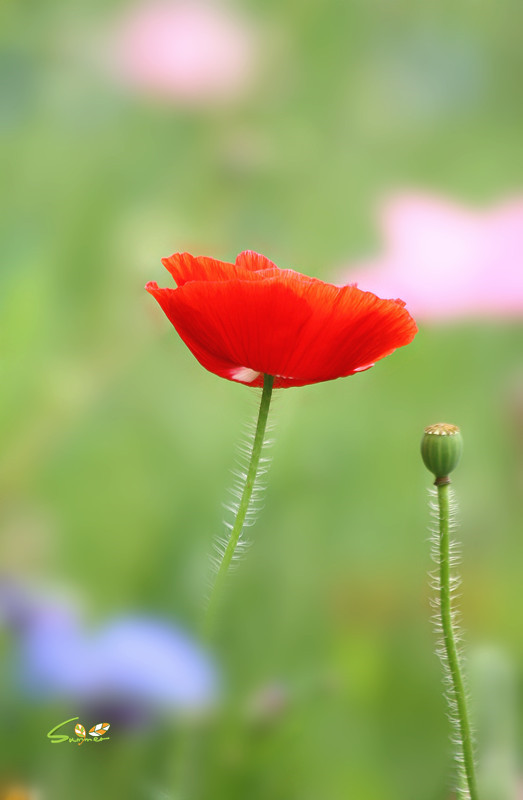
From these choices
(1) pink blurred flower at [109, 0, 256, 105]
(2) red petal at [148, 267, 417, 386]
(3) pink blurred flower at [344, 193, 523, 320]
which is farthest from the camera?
(1) pink blurred flower at [109, 0, 256, 105]

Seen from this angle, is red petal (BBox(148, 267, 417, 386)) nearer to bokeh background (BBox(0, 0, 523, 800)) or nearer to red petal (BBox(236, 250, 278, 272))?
red petal (BBox(236, 250, 278, 272))

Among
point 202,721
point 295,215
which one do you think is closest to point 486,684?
point 202,721

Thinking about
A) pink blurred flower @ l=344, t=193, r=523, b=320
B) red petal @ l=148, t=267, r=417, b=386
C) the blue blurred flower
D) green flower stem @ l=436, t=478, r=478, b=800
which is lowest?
the blue blurred flower

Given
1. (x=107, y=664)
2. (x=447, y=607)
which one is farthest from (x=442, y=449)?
(x=107, y=664)

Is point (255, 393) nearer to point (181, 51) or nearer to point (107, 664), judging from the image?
point (107, 664)

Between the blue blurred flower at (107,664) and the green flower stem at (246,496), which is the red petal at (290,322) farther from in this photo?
the blue blurred flower at (107,664)

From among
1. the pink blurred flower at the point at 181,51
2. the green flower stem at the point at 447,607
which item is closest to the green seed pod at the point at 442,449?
the green flower stem at the point at 447,607

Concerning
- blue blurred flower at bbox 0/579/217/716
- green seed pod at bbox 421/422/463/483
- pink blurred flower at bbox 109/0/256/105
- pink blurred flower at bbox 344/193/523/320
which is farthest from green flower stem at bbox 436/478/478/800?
pink blurred flower at bbox 109/0/256/105
